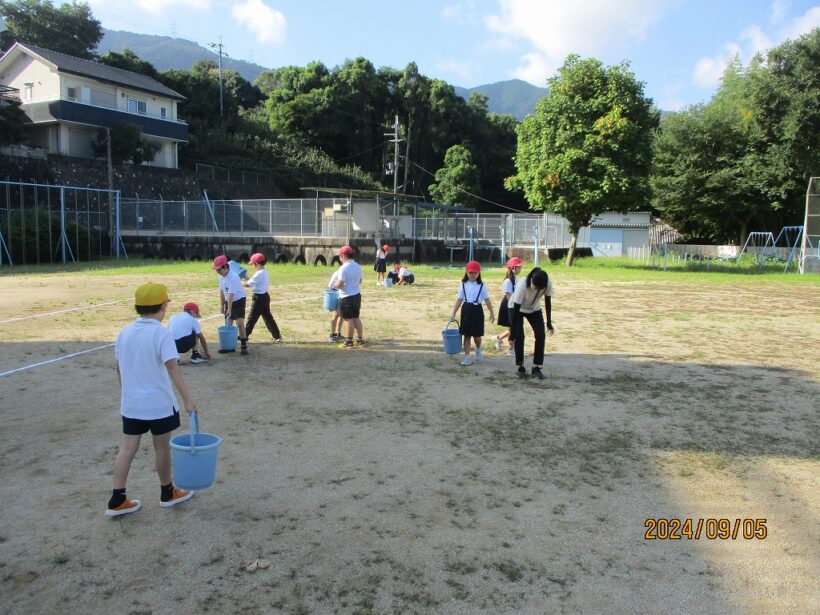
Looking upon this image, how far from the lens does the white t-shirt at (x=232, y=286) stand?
898 cm

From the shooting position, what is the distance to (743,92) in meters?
37.9

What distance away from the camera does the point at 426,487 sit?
15.1 ft

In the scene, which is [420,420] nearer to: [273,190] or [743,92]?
[743,92]

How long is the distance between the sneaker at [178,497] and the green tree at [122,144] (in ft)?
134

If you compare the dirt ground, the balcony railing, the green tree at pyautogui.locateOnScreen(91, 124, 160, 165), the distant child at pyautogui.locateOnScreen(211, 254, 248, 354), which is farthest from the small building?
the distant child at pyautogui.locateOnScreen(211, 254, 248, 354)

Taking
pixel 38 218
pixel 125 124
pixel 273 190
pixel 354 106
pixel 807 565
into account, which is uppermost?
pixel 354 106

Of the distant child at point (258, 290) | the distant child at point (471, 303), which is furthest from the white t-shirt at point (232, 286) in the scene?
the distant child at point (471, 303)

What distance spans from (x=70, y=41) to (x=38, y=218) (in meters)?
29.0

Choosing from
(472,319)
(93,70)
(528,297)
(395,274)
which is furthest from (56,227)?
(528,297)

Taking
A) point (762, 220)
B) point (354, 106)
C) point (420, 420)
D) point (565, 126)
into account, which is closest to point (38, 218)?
point (565, 126)

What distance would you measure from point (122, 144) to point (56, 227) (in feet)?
43.0

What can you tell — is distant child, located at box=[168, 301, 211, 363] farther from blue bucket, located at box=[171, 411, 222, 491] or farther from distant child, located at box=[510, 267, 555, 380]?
distant child, located at box=[510, 267, 555, 380]

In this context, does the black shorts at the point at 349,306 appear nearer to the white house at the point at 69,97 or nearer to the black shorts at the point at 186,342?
the black shorts at the point at 186,342

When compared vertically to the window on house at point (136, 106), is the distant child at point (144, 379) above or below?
below
